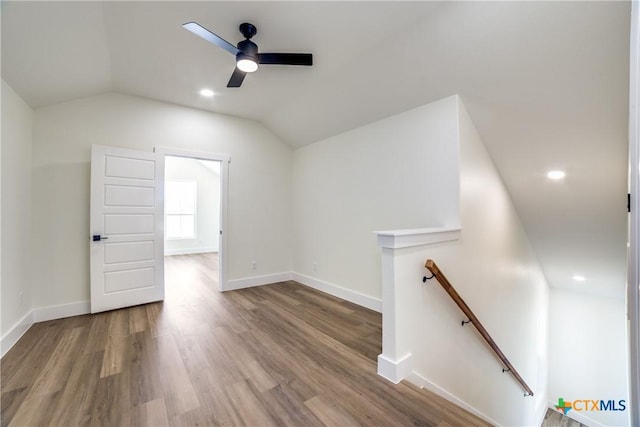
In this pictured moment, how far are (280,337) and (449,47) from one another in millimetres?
3157

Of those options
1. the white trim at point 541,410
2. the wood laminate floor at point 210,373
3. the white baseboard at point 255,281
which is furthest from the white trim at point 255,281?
the white trim at point 541,410

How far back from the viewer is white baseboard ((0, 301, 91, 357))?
90.7 inches

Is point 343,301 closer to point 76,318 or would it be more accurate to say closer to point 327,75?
point 327,75

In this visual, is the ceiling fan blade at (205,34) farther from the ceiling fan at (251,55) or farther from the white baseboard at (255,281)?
the white baseboard at (255,281)

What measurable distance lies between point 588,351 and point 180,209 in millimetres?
10501

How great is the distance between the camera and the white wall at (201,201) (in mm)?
7957

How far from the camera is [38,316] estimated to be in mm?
2889

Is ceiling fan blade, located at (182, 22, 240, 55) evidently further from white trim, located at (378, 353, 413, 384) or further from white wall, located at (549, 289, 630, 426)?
white wall, located at (549, 289, 630, 426)

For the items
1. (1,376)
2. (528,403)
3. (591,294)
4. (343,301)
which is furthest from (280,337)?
(591,294)

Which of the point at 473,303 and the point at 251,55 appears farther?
the point at 473,303

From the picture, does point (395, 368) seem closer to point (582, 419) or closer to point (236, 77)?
point (236, 77)

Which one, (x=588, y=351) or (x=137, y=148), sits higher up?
(x=137, y=148)

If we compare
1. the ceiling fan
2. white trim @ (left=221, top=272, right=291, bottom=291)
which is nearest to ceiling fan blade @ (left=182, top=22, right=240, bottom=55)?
the ceiling fan

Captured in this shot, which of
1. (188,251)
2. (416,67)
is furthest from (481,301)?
(188,251)
